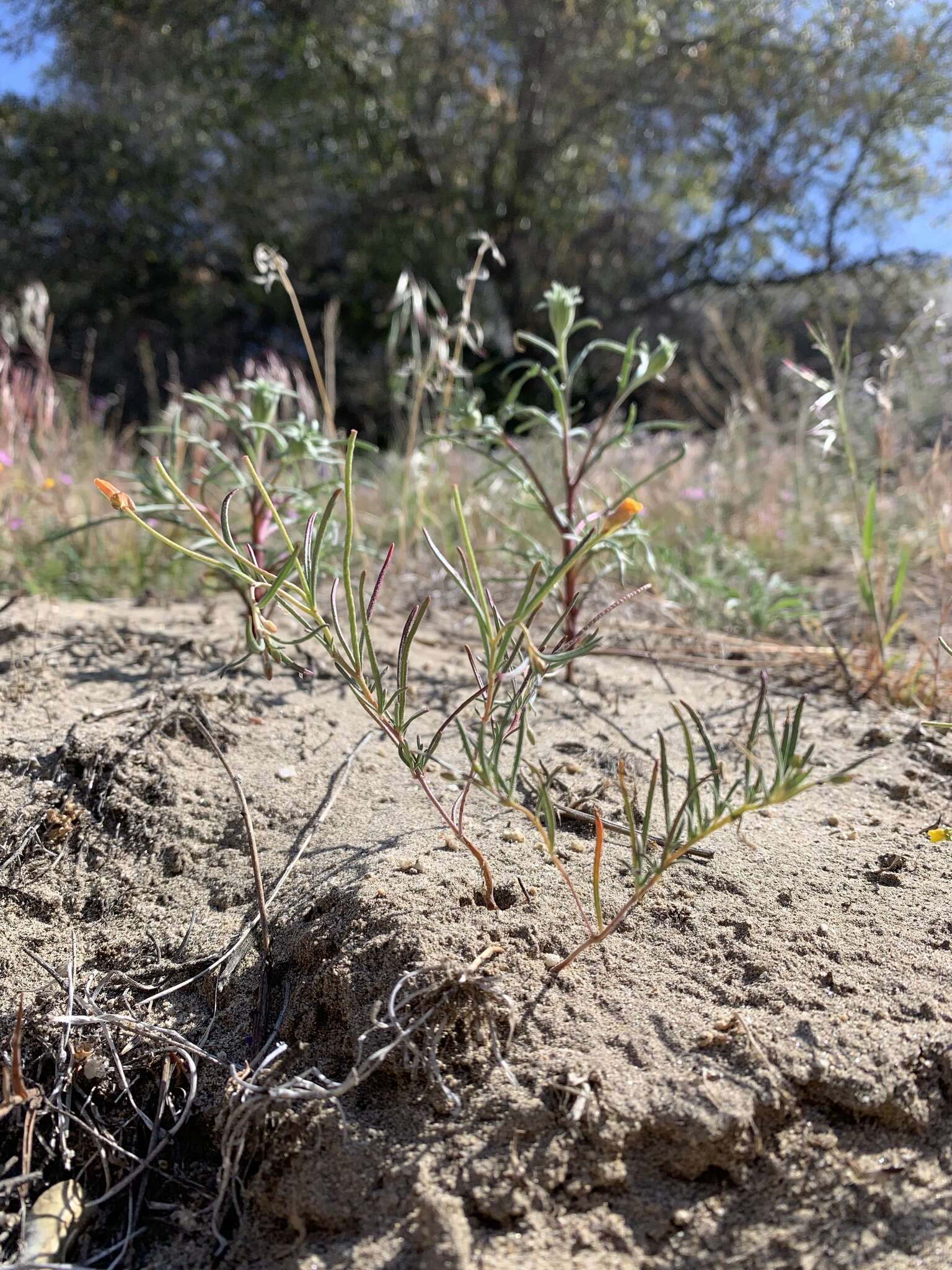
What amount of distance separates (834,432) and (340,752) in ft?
4.08

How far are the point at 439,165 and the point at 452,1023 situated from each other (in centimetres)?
1063

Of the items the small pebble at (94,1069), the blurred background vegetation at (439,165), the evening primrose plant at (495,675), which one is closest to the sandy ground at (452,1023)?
the small pebble at (94,1069)

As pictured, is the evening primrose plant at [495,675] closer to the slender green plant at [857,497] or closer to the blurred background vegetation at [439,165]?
the slender green plant at [857,497]

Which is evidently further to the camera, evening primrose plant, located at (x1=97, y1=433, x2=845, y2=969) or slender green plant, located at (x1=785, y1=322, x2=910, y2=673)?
slender green plant, located at (x1=785, y1=322, x2=910, y2=673)

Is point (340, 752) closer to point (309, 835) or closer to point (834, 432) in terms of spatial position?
point (309, 835)

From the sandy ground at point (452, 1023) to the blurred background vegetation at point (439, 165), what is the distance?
25.6 feet

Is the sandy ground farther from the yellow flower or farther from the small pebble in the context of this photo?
the yellow flower

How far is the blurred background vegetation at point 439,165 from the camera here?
9062mm

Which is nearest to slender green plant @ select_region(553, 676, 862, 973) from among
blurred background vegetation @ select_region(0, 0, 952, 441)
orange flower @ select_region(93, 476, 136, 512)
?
orange flower @ select_region(93, 476, 136, 512)

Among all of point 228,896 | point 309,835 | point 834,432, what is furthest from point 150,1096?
point 834,432

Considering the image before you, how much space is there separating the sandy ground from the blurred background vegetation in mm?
7817

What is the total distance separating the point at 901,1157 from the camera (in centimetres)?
93

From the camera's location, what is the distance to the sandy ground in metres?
0.91

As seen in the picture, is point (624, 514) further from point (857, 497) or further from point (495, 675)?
point (857, 497)
